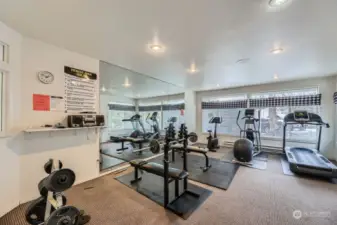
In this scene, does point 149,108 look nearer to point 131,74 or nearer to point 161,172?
point 131,74

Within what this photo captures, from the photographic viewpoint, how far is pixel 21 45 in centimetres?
238

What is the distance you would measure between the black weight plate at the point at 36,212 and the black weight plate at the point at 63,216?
41cm

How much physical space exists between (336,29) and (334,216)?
8.67 feet

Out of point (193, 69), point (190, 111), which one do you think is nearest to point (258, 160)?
point (193, 69)

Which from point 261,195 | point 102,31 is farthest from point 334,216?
point 102,31

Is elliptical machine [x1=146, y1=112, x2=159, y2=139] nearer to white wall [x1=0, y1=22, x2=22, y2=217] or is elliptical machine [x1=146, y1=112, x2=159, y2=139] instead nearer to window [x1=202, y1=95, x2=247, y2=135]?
window [x1=202, y1=95, x2=247, y2=135]

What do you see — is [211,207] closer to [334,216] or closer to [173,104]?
[334,216]

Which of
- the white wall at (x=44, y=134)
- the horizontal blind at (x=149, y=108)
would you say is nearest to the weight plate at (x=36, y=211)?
the white wall at (x=44, y=134)

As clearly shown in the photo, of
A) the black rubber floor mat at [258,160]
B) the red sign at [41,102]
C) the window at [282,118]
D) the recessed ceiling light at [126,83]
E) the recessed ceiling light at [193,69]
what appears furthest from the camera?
the window at [282,118]

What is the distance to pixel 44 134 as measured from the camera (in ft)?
8.54

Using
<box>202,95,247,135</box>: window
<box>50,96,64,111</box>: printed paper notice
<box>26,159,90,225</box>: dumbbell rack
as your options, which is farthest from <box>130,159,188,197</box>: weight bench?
<box>202,95,247,135</box>: window

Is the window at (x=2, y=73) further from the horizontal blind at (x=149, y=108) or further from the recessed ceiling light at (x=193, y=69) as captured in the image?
the horizontal blind at (x=149, y=108)

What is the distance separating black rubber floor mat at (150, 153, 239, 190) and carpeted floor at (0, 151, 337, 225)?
200 mm

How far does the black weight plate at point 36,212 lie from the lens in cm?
177
